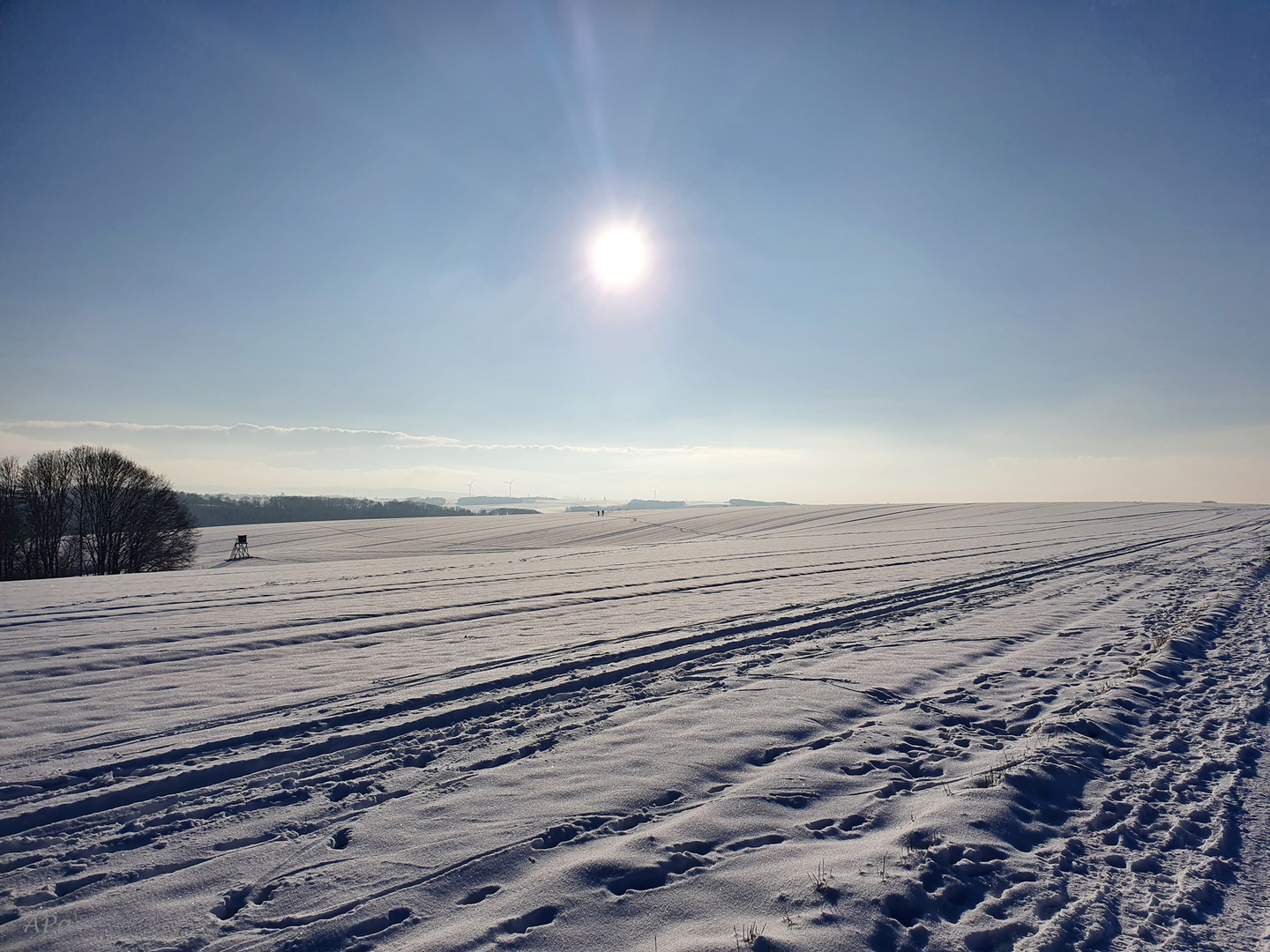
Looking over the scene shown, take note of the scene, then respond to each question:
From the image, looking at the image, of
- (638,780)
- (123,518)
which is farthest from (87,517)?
(638,780)

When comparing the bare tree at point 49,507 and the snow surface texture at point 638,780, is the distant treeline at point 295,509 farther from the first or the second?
the snow surface texture at point 638,780

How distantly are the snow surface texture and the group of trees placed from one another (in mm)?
33908

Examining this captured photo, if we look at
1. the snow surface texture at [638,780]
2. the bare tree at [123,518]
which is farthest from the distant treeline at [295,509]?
the snow surface texture at [638,780]

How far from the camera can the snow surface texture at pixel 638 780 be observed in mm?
3721

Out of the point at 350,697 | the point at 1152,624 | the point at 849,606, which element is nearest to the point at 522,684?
the point at 350,697

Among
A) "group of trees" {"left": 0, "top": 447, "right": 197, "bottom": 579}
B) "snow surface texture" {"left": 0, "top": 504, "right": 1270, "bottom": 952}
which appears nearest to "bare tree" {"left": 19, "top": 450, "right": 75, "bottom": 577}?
"group of trees" {"left": 0, "top": 447, "right": 197, "bottom": 579}

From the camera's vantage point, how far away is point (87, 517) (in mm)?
39750

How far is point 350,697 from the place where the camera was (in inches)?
297

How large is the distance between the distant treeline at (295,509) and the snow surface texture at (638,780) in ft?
261

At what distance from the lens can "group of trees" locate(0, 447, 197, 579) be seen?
3809 cm

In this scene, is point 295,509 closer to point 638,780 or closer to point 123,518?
point 123,518

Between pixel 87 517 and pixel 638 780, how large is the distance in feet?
164

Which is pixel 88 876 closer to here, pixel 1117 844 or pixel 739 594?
pixel 1117 844

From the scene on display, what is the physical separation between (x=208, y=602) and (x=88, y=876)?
12.7m
